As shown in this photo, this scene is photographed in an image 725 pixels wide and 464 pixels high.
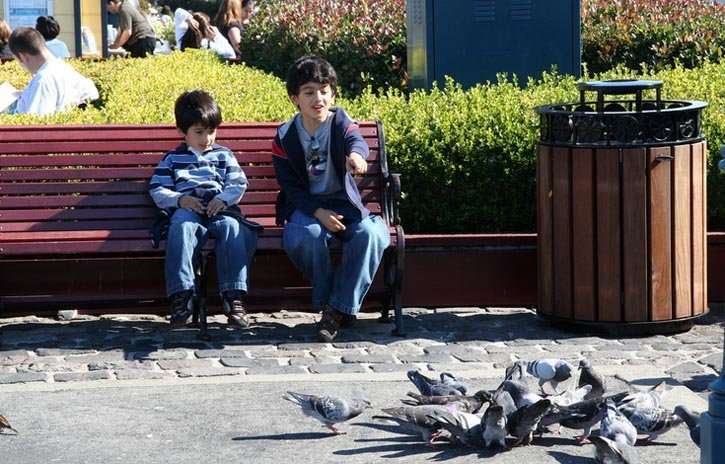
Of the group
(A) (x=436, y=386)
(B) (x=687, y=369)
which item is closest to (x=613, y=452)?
(A) (x=436, y=386)

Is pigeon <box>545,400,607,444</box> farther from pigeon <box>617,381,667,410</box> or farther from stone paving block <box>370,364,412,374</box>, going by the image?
stone paving block <box>370,364,412,374</box>

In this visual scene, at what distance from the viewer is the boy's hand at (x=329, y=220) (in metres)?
7.25

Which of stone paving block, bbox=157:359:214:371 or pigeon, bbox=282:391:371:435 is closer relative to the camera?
pigeon, bbox=282:391:371:435

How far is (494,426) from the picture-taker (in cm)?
530

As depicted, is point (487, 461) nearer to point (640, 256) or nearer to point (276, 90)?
point (640, 256)

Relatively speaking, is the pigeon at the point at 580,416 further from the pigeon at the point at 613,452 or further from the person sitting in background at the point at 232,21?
the person sitting in background at the point at 232,21

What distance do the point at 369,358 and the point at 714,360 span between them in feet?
5.28

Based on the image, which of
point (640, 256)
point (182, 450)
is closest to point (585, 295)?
point (640, 256)

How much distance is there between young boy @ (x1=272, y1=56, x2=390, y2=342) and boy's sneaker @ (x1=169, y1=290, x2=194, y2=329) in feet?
1.80

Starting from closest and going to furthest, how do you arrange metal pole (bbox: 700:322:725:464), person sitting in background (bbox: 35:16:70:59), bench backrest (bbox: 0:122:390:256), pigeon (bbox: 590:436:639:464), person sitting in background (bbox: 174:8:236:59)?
metal pole (bbox: 700:322:725:464), pigeon (bbox: 590:436:639:464), bench backrest (bbox: 0:122:390:256), person sitting in background (bbox: 35:16:70:59), person sitting in background (bbox: 174:8:236:59)

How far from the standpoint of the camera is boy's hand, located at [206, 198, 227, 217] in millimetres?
7301

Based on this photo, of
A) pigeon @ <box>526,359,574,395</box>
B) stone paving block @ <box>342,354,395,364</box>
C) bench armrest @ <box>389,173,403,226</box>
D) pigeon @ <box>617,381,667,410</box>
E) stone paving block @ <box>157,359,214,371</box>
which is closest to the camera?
pigeon @ <box>617,381,667,410</box>

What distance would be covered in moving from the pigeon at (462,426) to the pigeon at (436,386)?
30 cm

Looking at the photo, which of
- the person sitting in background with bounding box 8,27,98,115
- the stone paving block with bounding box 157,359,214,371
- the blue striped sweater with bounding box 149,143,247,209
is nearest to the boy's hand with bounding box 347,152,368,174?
the blue striped sweater with bounding box 149,143,247,209
